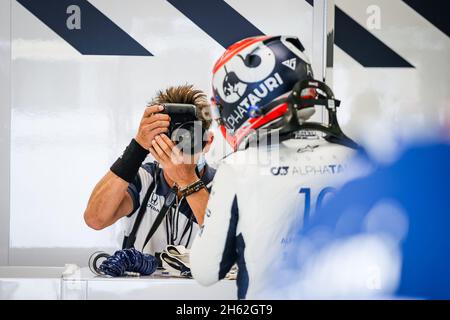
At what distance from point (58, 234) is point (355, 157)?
0.99 m

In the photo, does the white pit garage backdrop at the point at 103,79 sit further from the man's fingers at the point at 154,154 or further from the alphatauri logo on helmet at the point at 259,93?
the alphatauri logo on helmet at the point at 259,93

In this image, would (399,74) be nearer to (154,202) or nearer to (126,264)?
(154,202)

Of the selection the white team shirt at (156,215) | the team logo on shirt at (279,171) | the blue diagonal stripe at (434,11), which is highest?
the blue diagonal stripe at (434,11)

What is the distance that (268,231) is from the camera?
1.24 meters

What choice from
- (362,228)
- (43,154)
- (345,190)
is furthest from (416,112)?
(43,154)

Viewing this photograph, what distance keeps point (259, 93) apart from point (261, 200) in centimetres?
21

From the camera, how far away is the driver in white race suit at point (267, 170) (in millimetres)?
1229

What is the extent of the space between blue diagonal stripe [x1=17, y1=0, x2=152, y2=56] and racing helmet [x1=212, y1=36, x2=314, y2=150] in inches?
27.1

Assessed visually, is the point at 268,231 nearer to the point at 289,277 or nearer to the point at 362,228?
the point at 289,277

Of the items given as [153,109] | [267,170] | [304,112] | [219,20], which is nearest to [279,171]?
[267,170]

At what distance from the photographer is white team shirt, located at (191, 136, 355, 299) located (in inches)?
48.3

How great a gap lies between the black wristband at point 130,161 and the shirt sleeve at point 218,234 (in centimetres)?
62

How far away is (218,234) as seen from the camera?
1226 mm

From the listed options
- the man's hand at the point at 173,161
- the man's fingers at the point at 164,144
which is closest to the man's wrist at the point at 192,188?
the man's hand at the point at 173,161
